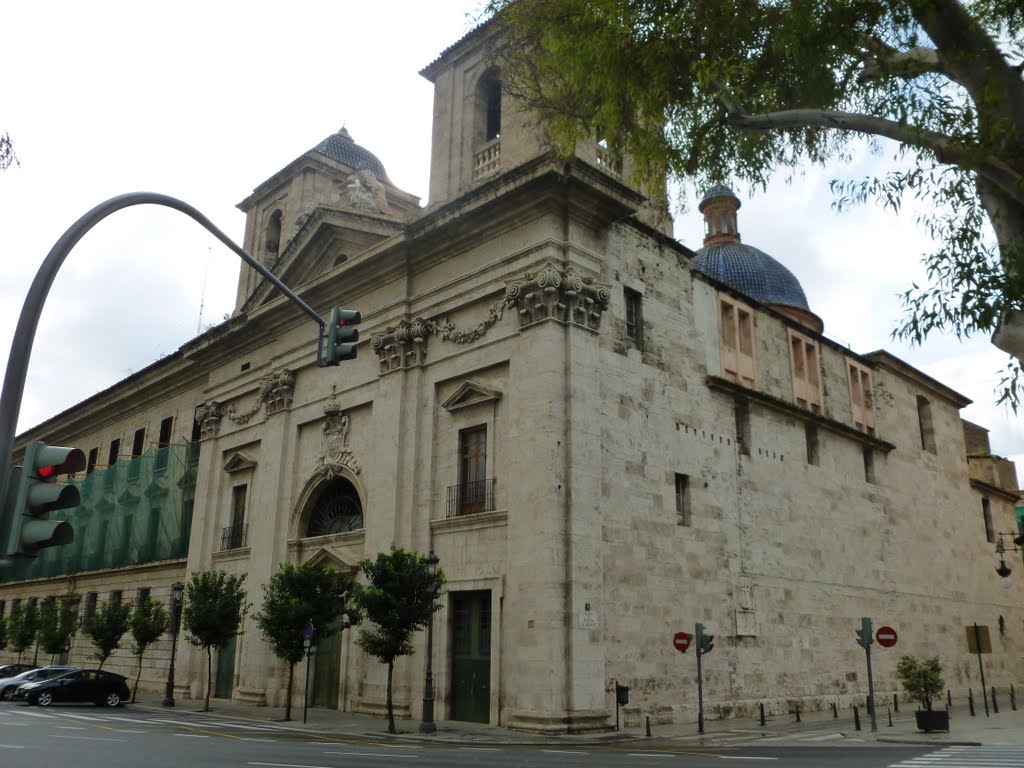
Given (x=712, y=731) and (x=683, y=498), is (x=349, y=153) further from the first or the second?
(x=712, y=731)

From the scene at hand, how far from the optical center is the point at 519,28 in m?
16.0

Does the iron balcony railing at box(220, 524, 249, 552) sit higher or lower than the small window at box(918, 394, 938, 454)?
lower

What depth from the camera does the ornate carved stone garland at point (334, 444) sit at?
26453mm

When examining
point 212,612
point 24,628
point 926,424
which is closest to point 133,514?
point 24,628

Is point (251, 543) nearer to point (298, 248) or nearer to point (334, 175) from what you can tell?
point (298, 248)

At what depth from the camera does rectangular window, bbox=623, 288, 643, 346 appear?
23453 millimetres

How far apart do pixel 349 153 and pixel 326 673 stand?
822 inches

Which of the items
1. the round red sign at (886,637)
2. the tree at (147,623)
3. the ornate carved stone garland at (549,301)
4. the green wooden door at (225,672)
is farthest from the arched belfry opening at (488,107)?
the tree at (147,623)

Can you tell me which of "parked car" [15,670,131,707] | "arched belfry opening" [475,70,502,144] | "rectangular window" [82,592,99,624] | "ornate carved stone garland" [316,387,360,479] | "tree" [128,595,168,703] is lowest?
"parked car" [15,670,131,707]

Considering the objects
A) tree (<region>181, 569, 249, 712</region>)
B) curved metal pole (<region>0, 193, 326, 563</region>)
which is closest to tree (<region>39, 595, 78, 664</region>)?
tree (<region>181, 569, 249, 712</region>)

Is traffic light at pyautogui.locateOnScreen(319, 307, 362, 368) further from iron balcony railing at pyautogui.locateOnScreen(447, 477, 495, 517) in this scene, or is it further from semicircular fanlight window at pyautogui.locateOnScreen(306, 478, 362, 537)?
→ semicircular fanlight window at pyautogui.locateOnScreen(306, 478, 362, 537)

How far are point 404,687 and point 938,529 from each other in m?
24.4

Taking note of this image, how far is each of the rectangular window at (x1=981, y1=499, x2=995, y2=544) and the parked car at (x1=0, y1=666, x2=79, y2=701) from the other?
37.9 metres

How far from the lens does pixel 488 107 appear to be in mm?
26875
